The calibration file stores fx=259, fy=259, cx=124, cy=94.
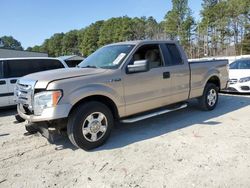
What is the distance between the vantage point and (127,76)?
4914mm

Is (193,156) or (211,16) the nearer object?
(193,156)

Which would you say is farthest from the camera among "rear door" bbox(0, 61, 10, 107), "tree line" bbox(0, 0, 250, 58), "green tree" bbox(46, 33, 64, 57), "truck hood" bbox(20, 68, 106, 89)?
"green tree" bbox(46, 33, 64, 57)

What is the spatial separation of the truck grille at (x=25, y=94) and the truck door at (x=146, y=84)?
1.67 metres

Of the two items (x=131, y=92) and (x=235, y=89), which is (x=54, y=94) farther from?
(x=235, y=89)

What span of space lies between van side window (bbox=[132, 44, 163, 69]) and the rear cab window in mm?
159

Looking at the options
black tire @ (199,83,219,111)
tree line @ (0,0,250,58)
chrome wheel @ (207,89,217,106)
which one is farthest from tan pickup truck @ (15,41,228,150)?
tree line @ (0,0,250,58)

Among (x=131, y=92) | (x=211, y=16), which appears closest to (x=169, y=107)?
(x=131, y=92)

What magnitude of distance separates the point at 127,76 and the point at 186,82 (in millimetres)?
1869

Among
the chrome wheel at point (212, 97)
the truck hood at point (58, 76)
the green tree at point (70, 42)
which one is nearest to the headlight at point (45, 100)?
the truck hood at point (58, 76)

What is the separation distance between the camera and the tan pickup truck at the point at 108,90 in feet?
13.9

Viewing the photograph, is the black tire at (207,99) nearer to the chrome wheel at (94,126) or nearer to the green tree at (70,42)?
the chrome wheel at (94,126)

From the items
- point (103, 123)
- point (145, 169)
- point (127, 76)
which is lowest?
point (145, 169)

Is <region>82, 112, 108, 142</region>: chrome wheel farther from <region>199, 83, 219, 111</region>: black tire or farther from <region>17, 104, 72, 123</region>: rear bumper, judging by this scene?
<region>199, 83, 219, 111</region>: black tire

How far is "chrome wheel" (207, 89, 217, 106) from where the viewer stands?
273 inches
